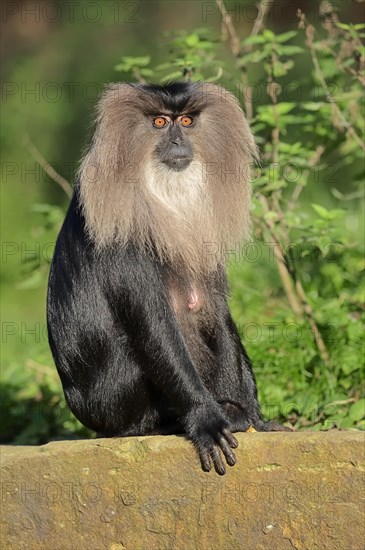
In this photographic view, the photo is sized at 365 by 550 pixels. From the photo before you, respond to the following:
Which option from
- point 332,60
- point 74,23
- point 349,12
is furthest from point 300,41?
point 332,60

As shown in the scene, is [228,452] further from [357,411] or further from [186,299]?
[357,411]

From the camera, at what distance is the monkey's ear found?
4605mm

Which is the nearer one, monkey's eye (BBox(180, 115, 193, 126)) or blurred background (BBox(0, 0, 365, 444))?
monkey's eye (BBox(180, 115, 193, 126))

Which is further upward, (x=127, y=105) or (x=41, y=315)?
(x=127, y=105)

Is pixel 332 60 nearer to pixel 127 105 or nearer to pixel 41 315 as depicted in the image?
pixel 127 105

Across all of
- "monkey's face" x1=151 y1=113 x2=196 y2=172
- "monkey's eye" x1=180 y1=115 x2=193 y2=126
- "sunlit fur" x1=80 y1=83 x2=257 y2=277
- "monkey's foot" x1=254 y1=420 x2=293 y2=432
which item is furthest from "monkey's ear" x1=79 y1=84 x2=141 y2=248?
"monkey's foot" x1=254 y1=420 x2=293 y2=432

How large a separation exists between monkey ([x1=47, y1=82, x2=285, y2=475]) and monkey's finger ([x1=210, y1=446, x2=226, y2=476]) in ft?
0.65

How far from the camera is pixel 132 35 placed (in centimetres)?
1385

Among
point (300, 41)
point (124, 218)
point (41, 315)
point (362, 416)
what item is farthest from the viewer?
point (300, 41)

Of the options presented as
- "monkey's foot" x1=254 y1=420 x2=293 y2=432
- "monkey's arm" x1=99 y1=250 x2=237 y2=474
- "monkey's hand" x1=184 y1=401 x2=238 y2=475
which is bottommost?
"monkey's foot" x1=254 y1=420 x2=293 y2=432

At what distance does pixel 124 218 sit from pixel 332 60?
7.90 ft

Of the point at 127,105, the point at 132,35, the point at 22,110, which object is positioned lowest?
the point at 22,110

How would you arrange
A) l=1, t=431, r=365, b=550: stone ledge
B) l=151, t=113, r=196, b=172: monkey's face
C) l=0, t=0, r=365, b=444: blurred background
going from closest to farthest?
1. l=1, t=431, r=365, b=550: stone ledge
2. l=151, t=113, r=196, b=172: monkey's face
3. l=0, t=0, r=365, b=444: blurred background

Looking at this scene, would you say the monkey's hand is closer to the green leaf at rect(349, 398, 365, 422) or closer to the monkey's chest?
the monkey's chest
